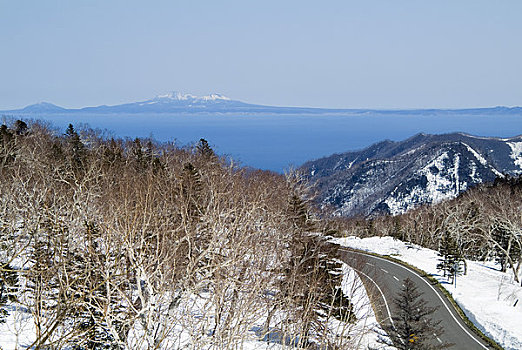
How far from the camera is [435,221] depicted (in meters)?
58.4

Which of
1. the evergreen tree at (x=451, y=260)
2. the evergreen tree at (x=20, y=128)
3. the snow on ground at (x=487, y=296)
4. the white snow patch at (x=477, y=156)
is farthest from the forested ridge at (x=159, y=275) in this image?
the white snow patch at (x=477, y=156)

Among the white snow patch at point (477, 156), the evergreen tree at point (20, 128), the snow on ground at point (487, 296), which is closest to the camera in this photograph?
the snow on ground at point (487, 296)

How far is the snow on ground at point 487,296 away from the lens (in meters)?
24.3

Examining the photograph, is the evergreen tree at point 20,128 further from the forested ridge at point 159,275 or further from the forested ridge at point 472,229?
the forested ridge at point 472,229

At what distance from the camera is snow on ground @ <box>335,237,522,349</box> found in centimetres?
2434

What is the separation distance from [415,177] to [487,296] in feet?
422

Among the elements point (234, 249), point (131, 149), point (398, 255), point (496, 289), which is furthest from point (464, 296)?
point (131, 149)

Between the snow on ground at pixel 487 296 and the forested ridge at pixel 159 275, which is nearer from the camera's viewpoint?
the forested ridge at pixel 159 275

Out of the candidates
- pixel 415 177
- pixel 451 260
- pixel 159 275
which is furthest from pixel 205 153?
pixel 415 177

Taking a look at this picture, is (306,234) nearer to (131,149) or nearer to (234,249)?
(234,249)

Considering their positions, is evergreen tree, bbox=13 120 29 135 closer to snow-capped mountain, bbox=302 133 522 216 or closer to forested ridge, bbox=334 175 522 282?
forested ridge, bbox=334 175 522 282

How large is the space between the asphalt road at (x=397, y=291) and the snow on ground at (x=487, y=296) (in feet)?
3.64

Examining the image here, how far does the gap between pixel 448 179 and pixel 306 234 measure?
148m

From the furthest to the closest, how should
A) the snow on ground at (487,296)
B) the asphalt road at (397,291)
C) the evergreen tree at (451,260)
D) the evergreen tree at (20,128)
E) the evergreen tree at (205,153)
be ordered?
the evergreen tree at (20,128), the evergreen tree at (205,153), the evergreen tree at (451,260), the snow on ground at (487,296), the asphalt road at (397,291)
